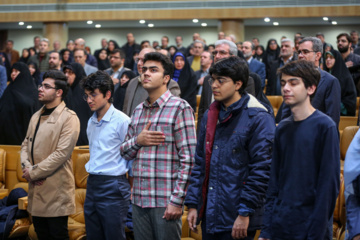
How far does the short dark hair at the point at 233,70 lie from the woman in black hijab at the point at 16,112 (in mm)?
4105

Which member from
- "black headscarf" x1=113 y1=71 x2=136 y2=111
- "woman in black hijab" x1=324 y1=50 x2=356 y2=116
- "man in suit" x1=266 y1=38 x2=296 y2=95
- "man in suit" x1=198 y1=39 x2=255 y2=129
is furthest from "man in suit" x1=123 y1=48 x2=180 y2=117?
"man in suit" x1=266 y1=38 x2=296 y2=95

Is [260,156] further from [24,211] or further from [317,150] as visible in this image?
[24,211]

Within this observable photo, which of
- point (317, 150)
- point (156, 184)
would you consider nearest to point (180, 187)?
point (156, 184)

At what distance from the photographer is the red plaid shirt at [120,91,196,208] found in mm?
3219

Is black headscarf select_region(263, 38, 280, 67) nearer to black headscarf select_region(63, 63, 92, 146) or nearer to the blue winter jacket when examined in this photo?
black headscarf select_region(63, 63, 92, 146)

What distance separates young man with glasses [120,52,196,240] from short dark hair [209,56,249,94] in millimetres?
384

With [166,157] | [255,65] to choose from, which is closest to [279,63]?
[255,65]

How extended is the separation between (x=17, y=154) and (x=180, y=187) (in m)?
3.34

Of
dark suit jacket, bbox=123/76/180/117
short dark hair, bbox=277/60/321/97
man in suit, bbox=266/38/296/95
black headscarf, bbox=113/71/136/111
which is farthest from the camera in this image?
man in suit, bbox=266/38/296/95

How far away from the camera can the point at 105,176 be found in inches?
149

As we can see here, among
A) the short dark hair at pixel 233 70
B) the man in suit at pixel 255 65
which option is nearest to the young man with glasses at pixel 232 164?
the short dark hair at pixel 233 70

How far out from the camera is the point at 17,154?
19.6 feet

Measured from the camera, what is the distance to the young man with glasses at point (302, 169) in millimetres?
2598

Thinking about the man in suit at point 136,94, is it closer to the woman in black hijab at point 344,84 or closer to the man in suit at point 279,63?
the woman in black hijab at point 344,84
